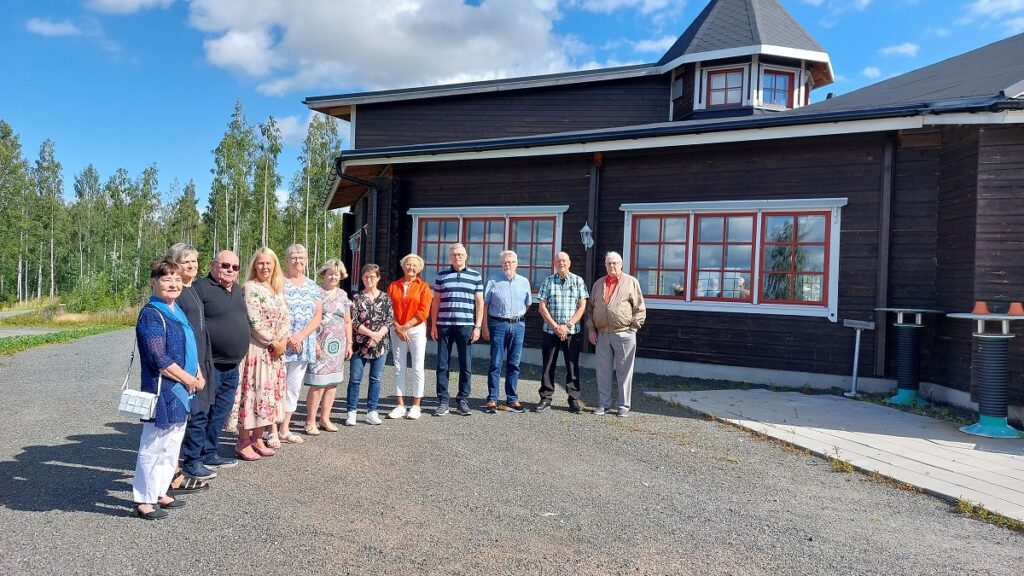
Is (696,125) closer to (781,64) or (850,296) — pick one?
(850,296)

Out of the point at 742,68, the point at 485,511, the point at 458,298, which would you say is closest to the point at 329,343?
the point at 458,298

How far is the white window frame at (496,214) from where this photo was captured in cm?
993

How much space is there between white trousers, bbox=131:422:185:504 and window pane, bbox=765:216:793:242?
7232mm

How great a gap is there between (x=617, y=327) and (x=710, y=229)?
3135mm

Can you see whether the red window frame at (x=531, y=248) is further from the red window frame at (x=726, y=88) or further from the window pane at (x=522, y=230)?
the red window frame at (x=726, y=88)

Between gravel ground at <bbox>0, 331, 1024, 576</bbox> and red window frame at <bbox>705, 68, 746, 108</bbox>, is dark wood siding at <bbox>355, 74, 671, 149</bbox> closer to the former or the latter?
red window frame at <bbox>705, 68, 746, 108</bbox>

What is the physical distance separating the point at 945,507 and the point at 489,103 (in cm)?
1141

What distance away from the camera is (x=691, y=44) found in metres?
13.3

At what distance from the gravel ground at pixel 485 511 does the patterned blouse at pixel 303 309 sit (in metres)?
0.72

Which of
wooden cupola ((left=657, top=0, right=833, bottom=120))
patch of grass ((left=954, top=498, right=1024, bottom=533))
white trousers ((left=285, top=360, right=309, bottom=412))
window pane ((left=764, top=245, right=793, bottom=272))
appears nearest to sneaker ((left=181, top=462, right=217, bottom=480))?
white trousers ((left=285, top=360, right=309, bottom=412))

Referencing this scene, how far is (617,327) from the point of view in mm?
6480

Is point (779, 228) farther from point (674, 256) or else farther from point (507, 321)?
point (507, 321)

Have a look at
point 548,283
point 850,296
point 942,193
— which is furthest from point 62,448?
point 942,193

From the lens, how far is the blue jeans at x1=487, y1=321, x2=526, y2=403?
254 inches
